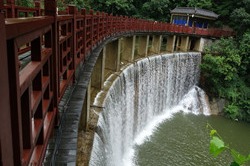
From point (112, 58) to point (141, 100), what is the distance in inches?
150

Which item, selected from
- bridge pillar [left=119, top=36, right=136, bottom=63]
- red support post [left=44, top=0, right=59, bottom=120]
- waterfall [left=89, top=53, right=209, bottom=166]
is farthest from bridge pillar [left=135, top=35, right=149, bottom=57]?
red support post [left=44, top=0, right=59, bottom=120]

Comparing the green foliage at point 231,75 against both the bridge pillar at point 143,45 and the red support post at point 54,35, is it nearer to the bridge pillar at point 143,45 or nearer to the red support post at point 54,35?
the bridge pillar at point 143,45

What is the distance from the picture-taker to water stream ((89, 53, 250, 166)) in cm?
888

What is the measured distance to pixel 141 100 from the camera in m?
15.9

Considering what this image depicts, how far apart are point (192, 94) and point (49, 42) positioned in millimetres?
20680

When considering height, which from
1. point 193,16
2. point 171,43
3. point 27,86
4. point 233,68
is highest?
point 193,16

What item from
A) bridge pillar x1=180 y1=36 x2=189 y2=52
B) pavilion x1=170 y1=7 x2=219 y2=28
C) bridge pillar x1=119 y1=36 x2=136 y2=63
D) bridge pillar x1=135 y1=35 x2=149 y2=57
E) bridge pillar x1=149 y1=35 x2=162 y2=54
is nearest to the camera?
bridge pillar x1=119 y1=36 x2=136 y2=63

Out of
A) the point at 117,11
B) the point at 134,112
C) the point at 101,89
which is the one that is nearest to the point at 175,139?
the point at 134,112

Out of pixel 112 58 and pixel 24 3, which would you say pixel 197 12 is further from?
pixel 24 3

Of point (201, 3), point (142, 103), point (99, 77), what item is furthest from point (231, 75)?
point (99, 77)

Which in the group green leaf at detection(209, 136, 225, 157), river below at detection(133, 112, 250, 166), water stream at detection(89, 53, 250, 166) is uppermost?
green leaf at detection(209, 136, 225, 157)

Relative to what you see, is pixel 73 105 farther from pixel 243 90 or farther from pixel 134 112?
pixel 243 90

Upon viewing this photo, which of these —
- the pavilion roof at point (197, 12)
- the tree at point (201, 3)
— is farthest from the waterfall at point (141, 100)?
the tree at point (201, 3)

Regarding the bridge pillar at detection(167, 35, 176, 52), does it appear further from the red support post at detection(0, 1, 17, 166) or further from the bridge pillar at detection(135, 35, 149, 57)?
the red support post at detection(0, 1, 17, 166)
